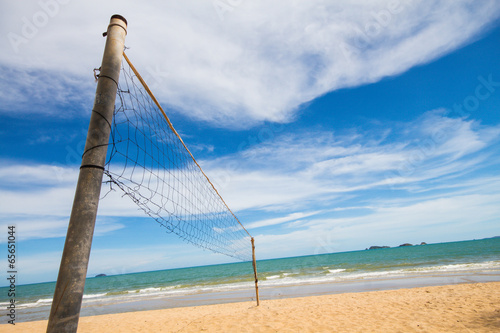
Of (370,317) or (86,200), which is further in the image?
(370,317)

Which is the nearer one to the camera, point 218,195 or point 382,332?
point 382,332

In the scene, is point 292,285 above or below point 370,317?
below

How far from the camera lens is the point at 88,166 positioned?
171 cm

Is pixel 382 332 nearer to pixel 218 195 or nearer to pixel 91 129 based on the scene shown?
pixel 218 195

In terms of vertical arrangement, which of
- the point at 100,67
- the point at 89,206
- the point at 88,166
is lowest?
the point at 89,206

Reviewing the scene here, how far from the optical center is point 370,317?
22.6 ft

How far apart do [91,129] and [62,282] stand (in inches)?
39.6

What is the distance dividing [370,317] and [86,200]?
7973 mm

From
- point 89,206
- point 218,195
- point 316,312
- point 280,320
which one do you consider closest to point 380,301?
point 316,312

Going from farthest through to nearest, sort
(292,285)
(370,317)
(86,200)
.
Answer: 1. (292,285)
2. (370,317)
3. (86,200)

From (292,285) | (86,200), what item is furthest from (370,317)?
(292,285)

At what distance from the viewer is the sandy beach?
235 inches

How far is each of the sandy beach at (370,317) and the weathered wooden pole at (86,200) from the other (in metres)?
6.12

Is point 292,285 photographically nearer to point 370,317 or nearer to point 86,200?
point 370,317
